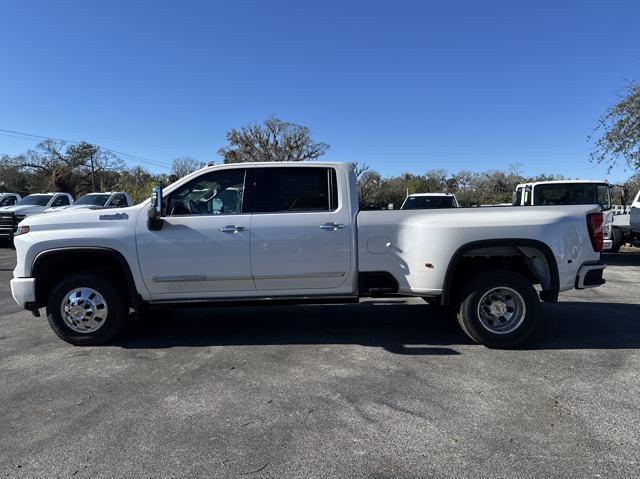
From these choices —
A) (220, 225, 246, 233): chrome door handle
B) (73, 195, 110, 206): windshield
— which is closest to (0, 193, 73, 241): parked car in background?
(73, 195, 110, 206): windshield

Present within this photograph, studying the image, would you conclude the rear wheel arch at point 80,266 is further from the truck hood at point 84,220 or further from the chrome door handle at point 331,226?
the chrome door handle at point 331,226

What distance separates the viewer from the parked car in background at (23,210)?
17.8 metres

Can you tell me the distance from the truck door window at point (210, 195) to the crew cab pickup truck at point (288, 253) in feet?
0.04

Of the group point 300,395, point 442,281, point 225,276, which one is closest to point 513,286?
point 442,281

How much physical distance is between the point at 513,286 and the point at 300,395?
2625mm

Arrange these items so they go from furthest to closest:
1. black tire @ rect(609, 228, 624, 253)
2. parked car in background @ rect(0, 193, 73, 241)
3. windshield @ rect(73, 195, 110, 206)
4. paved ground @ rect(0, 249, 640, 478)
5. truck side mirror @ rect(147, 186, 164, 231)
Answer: windshield @ rect(73, 195, 110, 206)
parked car in background @ rect(0, 193, 73, 241)
black tire @ rect(609, 228, 624, 253)
truck side mirror @ rect(147, 186, 164, 231)
paved ground @ rect(0, 249, 640, 478)

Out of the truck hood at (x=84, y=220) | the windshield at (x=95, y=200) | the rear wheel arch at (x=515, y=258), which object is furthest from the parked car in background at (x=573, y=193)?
the windshield at (x=95, y=200)

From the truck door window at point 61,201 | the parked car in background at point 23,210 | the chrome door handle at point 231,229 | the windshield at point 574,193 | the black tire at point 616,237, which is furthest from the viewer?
the truck door window at point 61,201

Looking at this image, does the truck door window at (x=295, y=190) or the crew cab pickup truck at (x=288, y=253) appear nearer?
the crew cab pickup truck at (x=288, y=253)

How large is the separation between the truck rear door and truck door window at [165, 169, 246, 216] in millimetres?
218

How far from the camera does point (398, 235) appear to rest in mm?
5180

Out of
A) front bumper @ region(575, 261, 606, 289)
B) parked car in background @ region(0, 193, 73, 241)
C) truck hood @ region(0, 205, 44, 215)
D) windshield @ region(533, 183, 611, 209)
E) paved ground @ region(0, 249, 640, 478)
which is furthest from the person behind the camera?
truck hood @ region(0, 205, 44, 215)

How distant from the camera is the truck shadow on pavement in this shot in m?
5.42

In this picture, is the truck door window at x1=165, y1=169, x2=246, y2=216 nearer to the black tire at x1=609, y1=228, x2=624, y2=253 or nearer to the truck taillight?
the truck taillight
